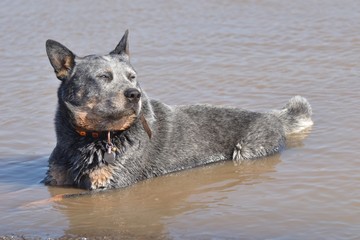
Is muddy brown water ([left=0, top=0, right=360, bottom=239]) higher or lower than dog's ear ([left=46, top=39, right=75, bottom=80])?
lower

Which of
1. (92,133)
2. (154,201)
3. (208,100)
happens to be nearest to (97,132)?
(92,133)

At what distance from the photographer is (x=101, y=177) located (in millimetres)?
6715

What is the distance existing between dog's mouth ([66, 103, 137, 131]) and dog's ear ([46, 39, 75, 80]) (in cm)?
35

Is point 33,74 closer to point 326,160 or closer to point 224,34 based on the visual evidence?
point 224,34

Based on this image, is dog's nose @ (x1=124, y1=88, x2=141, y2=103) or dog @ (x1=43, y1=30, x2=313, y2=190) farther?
dog @ (x1=43, y1=30, x2=313, y2=190)

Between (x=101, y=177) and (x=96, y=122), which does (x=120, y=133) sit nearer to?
(x=96, y=122)

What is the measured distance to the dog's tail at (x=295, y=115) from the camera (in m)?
8.09

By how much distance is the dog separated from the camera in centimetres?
666

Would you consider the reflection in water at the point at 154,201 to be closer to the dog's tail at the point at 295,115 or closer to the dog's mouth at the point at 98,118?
the dog's mouth at the point at 98,118

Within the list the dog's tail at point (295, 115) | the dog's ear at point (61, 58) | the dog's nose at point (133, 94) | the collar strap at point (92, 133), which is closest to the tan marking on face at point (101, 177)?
the collar strap at point (92, 133)

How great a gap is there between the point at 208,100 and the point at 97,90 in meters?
2.88

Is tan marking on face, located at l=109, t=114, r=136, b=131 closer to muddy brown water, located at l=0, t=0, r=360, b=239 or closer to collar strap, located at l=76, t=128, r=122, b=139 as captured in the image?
collar strap, located at l=76, t=128, r=122, b=139

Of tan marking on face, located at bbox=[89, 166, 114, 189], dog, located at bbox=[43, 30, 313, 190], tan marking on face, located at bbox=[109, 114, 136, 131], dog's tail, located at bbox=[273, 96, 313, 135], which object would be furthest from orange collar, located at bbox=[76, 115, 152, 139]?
dog's tail, located at bbox=[273, 96, 313, 135]

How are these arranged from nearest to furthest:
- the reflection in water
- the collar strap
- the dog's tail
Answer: the reflection in water < the collar strap < the dog's tail
